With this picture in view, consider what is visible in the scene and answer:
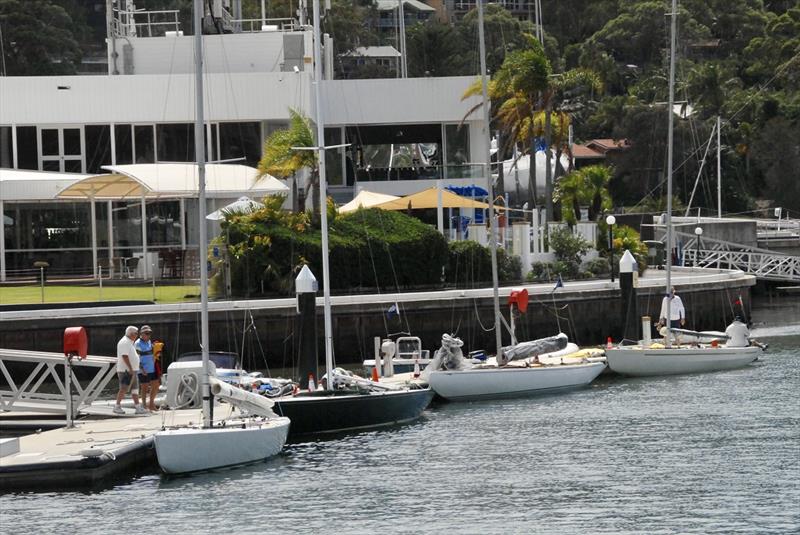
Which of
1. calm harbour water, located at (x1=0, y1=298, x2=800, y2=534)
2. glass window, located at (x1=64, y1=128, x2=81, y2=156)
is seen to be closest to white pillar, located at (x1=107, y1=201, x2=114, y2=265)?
glass window, located at (x1=64, y1=128, x2=81, y2=156)

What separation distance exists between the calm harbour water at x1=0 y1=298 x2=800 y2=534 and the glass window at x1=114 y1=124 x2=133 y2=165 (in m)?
23.0

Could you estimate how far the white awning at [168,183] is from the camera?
44250 mm

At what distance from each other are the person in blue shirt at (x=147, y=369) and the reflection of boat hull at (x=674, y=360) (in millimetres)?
13754

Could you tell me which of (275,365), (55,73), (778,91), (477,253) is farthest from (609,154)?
(275,365)

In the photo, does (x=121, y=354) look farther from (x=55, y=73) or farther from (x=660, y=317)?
(x=55, y=73)

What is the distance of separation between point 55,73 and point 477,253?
58996 millimetres

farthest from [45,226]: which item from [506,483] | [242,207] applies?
[506,483]

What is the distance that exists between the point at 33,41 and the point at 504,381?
226 feet

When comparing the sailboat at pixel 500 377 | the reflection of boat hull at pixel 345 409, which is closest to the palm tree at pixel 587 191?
the sailboat at pixel 500 377

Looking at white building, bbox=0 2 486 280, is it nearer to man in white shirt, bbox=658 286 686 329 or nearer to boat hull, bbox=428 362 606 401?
man in white shirt, bbox=658 286 686 329

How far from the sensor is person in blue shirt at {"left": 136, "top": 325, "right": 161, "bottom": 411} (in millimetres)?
29547

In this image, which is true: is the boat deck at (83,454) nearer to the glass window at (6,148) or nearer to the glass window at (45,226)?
the glass window at (45,226)

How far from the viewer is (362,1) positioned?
412ft

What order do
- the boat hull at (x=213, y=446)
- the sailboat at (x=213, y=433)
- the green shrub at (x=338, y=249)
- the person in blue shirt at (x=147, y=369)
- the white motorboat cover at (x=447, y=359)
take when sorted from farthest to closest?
the green shrub at (x=338, y=249) → the white motorboat cover at (x=447, y=359) → the person in blue shirt at (x=147, y=369) → the sailboat at (x=213, y=433) → the boat hull at (x=213, y=446)
